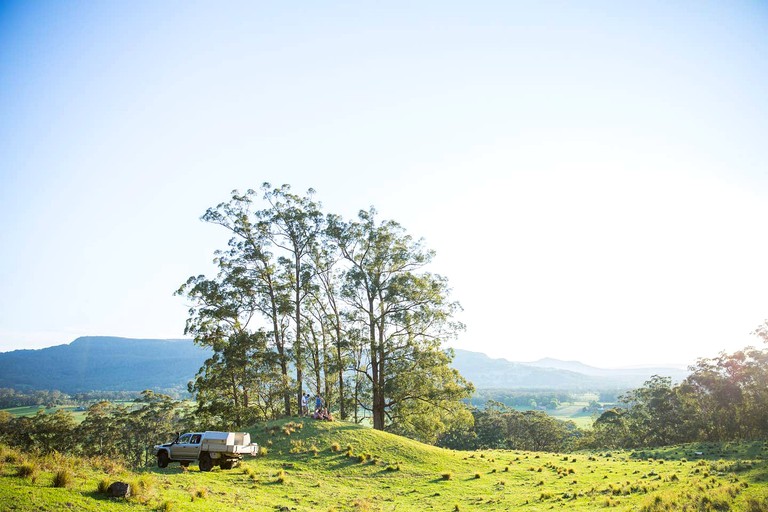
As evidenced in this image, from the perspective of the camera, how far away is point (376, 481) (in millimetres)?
23188

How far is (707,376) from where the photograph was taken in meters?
69.7

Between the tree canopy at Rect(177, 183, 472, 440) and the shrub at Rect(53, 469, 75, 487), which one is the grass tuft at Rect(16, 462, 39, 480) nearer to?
the shrub at Rect(53, 469, 75, 487)

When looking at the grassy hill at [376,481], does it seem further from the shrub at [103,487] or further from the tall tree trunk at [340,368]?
the tall tree trunk at [340,368]

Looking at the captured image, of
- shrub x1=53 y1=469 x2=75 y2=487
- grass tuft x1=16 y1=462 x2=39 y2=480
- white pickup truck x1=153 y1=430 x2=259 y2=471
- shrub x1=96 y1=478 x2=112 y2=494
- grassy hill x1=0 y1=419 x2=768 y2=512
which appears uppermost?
grass tuft x1=16 y1=462 x2=39 y2=480

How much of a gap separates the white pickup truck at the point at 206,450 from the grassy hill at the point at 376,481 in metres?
0.69

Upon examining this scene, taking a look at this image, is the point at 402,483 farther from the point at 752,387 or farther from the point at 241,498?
the point at 752,387

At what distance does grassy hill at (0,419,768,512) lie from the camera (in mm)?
13211

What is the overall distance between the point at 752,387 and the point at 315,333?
67147 mm

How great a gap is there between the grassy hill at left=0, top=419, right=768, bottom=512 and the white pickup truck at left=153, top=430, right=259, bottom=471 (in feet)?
2.27

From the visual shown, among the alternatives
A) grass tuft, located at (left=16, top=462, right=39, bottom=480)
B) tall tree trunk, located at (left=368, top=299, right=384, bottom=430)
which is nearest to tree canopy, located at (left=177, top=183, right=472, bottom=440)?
tall tree trunk, located at (left=368, top=299, right=384, bottom=430)

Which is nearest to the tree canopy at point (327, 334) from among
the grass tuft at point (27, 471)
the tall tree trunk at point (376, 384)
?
the tall tree trunk at point (376, 384)

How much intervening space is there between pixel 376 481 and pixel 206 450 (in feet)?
29.3

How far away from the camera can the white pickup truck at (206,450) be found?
20766mm

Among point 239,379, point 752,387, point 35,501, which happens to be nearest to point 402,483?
point 35,501
